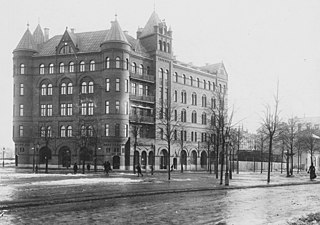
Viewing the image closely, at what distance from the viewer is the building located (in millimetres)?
65875

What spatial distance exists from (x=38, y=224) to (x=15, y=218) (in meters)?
1.72

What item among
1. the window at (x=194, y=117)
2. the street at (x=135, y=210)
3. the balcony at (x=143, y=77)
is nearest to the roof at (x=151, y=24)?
the balcony at (x=143, y=77)

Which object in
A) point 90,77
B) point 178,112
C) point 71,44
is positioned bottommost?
point 178,112

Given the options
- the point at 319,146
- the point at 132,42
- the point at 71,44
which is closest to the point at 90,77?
the point at 71,44

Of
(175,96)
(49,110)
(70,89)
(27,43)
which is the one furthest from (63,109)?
(175,96)

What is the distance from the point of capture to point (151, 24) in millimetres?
75812

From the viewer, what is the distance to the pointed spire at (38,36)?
75.0 meters

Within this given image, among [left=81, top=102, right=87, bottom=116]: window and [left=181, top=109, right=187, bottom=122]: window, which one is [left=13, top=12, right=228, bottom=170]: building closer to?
[left=81, top=102, right=87, bottom=116]: window

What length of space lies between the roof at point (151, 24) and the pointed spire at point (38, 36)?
58.4ft

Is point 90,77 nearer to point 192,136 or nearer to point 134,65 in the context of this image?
point 134,65

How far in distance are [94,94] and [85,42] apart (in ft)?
30.9

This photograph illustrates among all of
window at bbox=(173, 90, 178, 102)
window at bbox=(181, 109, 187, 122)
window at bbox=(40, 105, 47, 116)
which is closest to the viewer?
window at bbox=(40, 105, 47, 116)

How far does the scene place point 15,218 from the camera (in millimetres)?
14391

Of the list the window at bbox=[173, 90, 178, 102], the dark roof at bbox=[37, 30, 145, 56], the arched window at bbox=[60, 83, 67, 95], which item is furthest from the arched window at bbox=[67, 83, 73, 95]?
the window at bbox=[173, 90, 178, 102]
